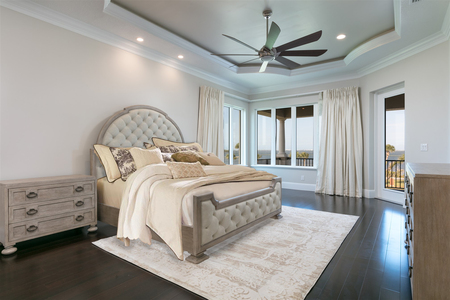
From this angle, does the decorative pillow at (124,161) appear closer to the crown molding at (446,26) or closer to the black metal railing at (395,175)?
the crown molding at (446,26)

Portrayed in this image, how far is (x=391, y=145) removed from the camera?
487cm

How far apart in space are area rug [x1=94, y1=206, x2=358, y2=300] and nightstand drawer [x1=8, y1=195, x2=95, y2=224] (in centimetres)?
49

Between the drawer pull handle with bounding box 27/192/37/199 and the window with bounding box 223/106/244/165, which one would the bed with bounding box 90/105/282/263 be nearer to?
the drawer pull handle with bounding box 27/192/37/199

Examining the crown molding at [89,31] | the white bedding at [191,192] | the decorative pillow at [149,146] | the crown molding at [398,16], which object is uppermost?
the crown molding at [398,16]

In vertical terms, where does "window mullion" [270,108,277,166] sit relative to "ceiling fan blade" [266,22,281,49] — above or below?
below

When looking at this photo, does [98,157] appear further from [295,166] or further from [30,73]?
[295,166]

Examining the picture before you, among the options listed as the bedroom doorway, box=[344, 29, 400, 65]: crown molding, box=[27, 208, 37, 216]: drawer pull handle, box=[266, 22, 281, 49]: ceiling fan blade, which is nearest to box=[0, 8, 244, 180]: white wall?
box=[27, 208, 37, 216]: drawer pull handle

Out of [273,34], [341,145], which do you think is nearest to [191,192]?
[273,34]

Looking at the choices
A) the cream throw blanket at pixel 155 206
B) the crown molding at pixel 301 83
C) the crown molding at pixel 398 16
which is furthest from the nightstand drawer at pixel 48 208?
the crown molding at pixel 301 83

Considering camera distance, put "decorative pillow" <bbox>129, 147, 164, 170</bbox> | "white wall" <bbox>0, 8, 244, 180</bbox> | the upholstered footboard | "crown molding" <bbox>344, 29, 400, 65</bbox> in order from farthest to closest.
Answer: "crown molding" <bbox>344, 29, 400, 65</bbox>, "decorative pillow" <bbox>129, 147, 164, 170</bbox>, "white wall" <bbox>0, 8, 244, 180</bbox>, the upholstered footboard

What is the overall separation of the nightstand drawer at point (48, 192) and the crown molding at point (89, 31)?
2027 mm

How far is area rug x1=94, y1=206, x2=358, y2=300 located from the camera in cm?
180

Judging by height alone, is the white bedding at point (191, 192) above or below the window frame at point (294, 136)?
below

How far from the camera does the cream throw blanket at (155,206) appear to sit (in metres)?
2.23
